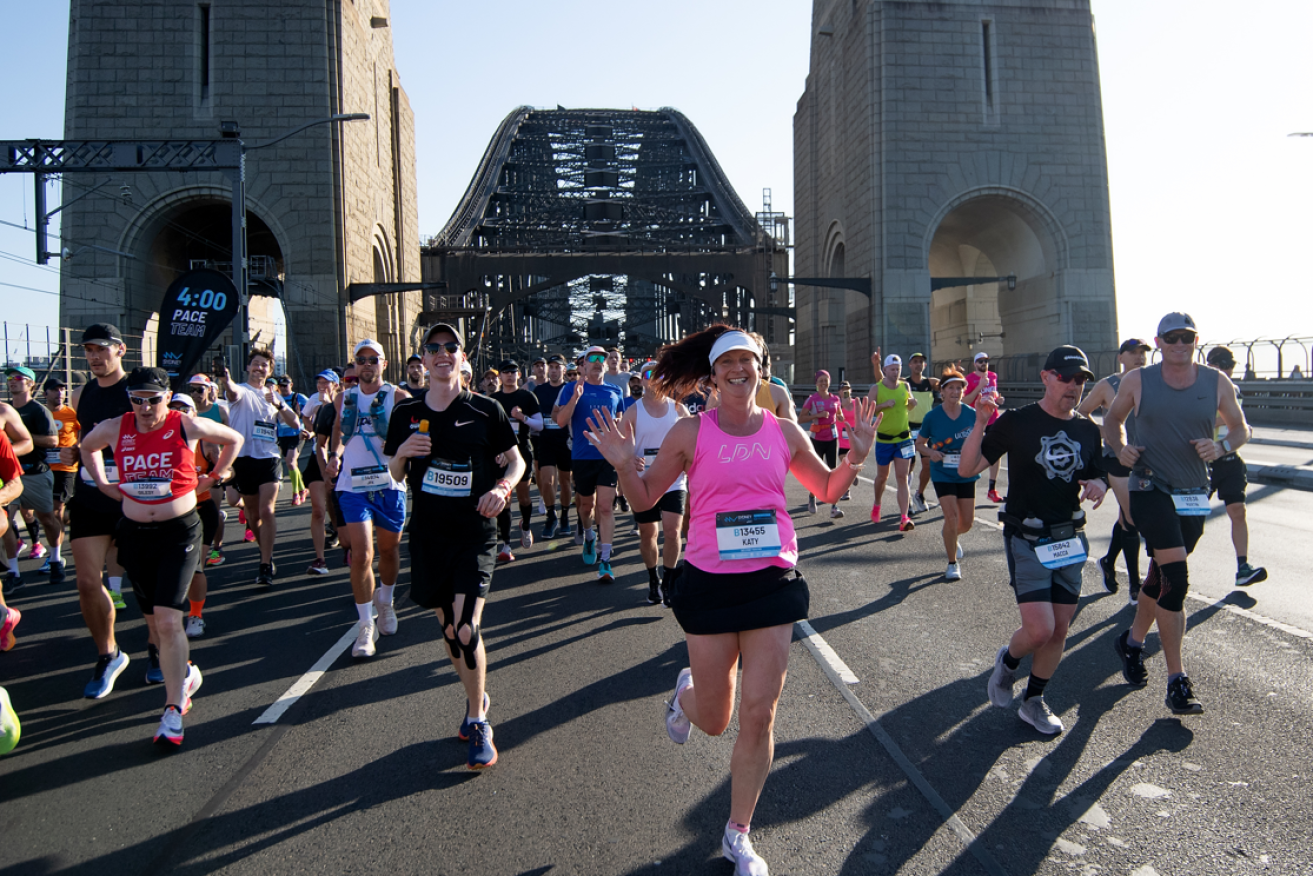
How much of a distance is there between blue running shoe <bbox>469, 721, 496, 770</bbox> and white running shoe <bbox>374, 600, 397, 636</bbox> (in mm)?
2491

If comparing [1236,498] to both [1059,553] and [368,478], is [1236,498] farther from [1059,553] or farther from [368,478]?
[368,478]

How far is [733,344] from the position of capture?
335 centimetres

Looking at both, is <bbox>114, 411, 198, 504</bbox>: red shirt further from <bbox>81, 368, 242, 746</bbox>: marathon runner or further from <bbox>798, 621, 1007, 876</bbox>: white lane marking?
<bbox>798, 621, 1007, 876</bbox>: white lane marking

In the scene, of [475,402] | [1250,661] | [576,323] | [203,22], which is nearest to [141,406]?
[475,402]

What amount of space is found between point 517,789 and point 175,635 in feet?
6.39

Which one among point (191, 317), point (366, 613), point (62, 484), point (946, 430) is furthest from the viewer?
point (191, 317)

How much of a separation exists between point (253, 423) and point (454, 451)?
478cm

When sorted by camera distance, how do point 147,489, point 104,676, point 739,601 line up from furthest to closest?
point 104,676, point 147,489, point 739,601

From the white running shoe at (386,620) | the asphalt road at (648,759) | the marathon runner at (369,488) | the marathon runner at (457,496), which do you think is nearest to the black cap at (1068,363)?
the asphalt road at (648,759)

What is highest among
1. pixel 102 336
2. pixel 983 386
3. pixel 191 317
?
pixel 191 317

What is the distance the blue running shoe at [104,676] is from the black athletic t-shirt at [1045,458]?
5017 millimetres

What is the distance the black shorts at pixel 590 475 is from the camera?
27.8ft

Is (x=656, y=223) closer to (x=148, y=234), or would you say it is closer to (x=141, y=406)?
(x=148, y=234)

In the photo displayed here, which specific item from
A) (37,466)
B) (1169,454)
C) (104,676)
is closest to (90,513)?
(104,676)
